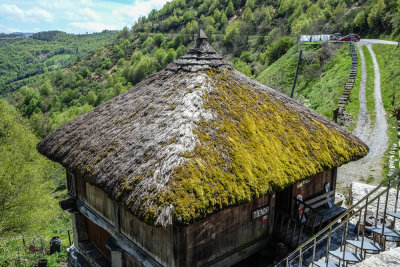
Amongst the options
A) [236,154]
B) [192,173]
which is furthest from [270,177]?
[192,173]

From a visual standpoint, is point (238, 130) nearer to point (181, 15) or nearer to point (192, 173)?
point (192, 173)

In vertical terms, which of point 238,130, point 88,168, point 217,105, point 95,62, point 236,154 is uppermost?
point 95,62

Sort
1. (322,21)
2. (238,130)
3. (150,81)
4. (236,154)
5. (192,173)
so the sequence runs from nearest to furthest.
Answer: (192,173)
(236,154)
(238,130)
(150,81)
(322,21)

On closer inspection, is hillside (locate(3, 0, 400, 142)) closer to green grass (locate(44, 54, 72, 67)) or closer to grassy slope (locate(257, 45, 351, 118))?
grassy slope (locate(257, 45, 351, 118))

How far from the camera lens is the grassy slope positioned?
2158cm

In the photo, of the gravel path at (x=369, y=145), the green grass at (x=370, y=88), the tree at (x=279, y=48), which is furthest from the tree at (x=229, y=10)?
the gravel path at (x=369, y=145)

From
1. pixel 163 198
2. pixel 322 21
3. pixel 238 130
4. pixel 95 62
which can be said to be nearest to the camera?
pixel 163 198

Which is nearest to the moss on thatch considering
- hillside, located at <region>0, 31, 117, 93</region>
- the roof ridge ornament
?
the roof ridge ornament

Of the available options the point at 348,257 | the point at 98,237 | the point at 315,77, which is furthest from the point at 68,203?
the point at 315,77

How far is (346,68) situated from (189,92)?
22.9 meters

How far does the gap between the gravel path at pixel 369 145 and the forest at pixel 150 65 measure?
2.34 metres

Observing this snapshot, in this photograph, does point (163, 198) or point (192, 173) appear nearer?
point (163, 198)

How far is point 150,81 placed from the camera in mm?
8945

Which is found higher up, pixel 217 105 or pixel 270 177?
pixel 217 105
